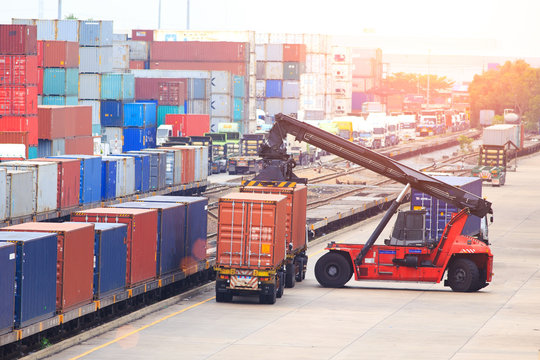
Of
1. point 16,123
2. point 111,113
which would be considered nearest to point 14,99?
point 16,123

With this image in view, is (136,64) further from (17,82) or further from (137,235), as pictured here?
(137,235)

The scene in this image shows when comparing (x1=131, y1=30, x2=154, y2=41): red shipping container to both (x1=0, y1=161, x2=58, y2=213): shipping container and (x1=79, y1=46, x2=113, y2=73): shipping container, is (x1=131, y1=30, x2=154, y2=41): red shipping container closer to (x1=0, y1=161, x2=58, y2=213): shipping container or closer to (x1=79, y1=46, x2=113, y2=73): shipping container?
(x1=79, y1=46, x2=113, y2=73): shipping container

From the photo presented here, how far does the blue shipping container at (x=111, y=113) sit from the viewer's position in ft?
304

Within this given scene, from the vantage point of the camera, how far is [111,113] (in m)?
92.7

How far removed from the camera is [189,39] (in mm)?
157500

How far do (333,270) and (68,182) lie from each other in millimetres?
19519

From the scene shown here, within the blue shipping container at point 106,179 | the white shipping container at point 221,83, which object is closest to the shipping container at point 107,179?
the blue shipping container at point 106,179

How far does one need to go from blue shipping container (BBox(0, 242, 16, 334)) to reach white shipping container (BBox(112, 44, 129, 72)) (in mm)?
95588

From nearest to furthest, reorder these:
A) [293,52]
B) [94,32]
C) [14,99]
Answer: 1. [14,99]
2. [94,32]
3. [293,52]

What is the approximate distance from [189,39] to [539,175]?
65.3m

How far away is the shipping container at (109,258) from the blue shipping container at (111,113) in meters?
61.6

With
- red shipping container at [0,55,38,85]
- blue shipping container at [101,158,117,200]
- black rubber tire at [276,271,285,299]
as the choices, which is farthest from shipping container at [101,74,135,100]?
black rubber tire at [276,271,285,299]

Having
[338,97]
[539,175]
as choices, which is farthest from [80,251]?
[338,97]

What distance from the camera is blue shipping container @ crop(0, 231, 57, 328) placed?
25.8 m
